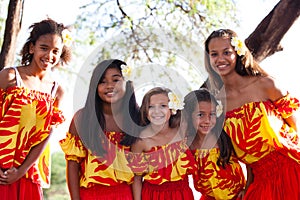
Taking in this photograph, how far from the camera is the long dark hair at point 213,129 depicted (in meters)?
3.15

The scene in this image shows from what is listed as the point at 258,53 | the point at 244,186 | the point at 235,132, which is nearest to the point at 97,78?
the point at 235,132

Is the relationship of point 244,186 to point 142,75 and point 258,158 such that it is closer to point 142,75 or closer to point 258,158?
point 258,158

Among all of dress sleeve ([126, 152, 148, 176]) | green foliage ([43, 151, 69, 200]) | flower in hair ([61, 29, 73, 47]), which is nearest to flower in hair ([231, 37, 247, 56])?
dress sleeve ([126, 152, 148, 176])

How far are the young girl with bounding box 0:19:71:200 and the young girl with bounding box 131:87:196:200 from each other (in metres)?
0.48

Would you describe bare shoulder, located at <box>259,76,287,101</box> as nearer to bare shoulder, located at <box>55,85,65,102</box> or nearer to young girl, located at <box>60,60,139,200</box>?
young girl, located at <box>60,60,139,200</box>

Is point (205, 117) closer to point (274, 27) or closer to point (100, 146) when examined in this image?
point (100, 146)

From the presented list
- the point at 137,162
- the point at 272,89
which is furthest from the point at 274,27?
the point at 137,162

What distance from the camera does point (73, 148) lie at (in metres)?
3.09

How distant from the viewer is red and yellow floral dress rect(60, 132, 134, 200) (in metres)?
3.08

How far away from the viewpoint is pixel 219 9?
561cm

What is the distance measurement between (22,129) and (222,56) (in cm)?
114

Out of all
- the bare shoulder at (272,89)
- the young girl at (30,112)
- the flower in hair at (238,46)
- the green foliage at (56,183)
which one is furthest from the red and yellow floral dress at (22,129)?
the green foliage at (56,183)

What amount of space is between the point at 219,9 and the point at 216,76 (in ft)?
8.20

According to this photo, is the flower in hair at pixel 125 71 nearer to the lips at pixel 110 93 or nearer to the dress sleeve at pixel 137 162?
the lips at pixel 110 93
